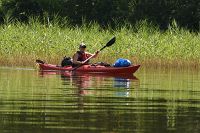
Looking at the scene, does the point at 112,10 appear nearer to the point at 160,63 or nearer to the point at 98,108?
the point at 160,63

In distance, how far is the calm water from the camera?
8.72 meters

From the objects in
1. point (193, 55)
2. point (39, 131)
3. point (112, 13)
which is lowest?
point (39, 131)

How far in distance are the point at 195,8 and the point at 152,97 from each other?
1190 inches

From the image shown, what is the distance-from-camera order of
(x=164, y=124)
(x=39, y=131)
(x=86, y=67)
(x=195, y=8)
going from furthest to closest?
(x=195, y=8)
(x=86, y=67)
(x=164, y=124)
(x=39, y=131)

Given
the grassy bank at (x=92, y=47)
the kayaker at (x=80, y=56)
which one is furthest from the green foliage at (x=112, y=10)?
the kayaker at (x=80, y=56)

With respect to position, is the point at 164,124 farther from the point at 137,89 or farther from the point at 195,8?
the point at 195,8

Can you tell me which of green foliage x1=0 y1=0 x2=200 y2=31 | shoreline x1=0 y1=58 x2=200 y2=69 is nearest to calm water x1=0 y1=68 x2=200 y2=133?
shoreline x1=0 y1=58 x2=200 y2=69

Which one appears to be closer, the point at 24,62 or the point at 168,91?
the point at 168,91

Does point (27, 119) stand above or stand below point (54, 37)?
below

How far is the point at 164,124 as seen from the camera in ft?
29.8

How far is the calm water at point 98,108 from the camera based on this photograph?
872cm

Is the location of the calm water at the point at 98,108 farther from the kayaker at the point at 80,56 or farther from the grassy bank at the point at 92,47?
the grassy bank at the point at 92,47

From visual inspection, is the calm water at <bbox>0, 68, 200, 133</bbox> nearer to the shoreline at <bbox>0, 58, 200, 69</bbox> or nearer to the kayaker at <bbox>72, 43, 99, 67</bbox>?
the kayaker at <bbox>72, 43, 99, 67</bbox>

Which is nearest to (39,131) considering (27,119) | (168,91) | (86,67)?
(27,119)
